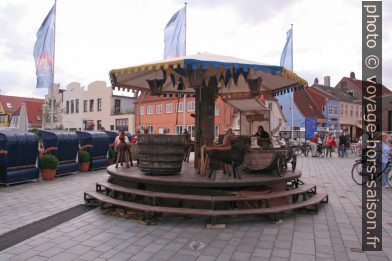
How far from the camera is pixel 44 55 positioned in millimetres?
17531

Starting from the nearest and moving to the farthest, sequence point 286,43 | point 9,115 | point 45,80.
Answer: point 45,80 < point 286,43 < point 9,115

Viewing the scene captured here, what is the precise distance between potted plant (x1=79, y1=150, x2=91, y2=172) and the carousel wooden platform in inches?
248

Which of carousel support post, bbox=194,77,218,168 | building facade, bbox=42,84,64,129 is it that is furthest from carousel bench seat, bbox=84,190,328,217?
building facade, bbox=42,84,64,129

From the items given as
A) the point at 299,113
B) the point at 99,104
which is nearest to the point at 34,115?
the point at 99,104

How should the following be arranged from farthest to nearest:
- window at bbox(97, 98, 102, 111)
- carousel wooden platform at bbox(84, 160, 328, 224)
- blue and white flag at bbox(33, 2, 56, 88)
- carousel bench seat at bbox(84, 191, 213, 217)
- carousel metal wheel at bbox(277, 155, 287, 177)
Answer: window at bbox(97, 98, 102, 111) < blue and white flag at bbox(33, 2, 56, 88) < carousel metal wheel at bbox(277, 155, 287, 177) < carousel wooden platform at bbox(84, 160, 328, 224) < carousel bench seat at bbox(84, 191, 213, 217)

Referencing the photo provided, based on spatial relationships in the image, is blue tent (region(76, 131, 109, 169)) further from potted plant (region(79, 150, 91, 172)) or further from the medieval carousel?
the medieval carousel

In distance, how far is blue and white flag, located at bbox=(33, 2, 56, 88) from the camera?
17.3 meters

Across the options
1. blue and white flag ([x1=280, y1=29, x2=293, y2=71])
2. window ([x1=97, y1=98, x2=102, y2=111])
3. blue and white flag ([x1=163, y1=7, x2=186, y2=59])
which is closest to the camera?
blue and white flag ([x1=163, y1=7, x2=186, y2=59])

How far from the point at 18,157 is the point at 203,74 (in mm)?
6340

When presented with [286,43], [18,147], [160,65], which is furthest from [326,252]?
[286,43]

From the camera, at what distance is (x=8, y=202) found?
7898 millimetres

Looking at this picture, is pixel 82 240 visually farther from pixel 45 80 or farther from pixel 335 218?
pixel 45 80

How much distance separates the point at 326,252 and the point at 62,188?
741cm

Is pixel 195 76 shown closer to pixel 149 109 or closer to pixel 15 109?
pixel 149 109
